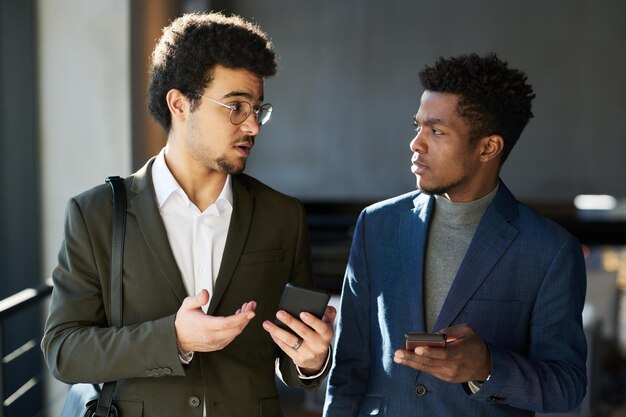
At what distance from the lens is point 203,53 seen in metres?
2.11

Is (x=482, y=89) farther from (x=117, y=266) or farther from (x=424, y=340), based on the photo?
(x=117, y=266)

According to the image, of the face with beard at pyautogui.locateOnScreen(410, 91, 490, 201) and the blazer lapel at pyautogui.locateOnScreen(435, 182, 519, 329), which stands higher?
the face with beard at pyautogui.locateOnScreen(410, 91, 490, 201)

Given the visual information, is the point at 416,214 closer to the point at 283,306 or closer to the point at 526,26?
the point at 283,306

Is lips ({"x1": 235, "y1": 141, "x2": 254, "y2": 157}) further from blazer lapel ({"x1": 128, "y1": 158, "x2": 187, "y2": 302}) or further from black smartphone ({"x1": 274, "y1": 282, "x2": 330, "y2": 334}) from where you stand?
black smartphone ({"x1": 274, "y1": 282, "x2": 330, "y2": 334})

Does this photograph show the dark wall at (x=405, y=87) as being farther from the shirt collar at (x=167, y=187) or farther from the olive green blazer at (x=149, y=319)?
the olive green blazer at (x=149, y=319)

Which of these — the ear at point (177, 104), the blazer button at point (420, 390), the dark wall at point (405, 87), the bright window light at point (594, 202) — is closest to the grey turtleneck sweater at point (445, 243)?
the blazer button at point (420, 390)

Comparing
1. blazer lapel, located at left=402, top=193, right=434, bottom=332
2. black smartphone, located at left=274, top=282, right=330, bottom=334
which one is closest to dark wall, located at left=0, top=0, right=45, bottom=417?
blazer lapel, located at left=402, top=193, right=434, bottom=332

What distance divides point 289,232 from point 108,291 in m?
0.49

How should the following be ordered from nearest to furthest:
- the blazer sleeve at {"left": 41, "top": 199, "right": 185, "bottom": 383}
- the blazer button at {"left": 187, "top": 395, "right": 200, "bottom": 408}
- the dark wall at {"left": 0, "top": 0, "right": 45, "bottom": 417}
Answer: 1. the blazer sleeve at {"left": 41, "top": 199, "right": 185, "bottom": 383}
2. the blazer button at {"left": 187, "top": 395, "right": 200, "bottom": 408}
3. the dark wall at {"left": 0, "top": 0, "right": 45, "bottom": 417}

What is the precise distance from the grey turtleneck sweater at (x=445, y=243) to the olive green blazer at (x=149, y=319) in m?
0.37

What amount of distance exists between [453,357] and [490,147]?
0.66m

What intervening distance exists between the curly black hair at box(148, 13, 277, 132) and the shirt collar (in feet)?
0.54

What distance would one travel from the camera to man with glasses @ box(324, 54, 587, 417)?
2070 mm

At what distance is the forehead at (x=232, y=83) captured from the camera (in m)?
2.11
